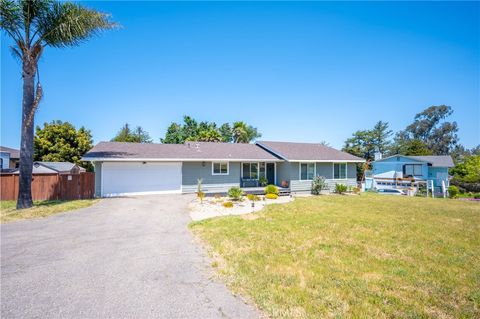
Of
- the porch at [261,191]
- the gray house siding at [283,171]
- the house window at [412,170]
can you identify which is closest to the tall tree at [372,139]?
the house window at [412,170]

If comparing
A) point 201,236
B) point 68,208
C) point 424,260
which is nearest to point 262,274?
point 201,236

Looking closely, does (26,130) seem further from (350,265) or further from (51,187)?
(350,265)

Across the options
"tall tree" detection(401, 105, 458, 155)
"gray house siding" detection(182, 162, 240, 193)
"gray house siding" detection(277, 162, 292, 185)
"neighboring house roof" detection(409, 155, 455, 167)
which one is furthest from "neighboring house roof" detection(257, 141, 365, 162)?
"tall tree" detection(401, 105, 458, 155)

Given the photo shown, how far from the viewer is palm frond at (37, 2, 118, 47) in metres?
11.1

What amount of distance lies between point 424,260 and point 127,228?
28.8ft

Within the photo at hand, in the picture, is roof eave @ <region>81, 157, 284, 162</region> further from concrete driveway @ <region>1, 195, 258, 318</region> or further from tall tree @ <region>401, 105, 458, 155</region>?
tall tree @ <region>401, 105, 458, 155</region>

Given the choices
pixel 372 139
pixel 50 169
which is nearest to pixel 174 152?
pixel 50 169

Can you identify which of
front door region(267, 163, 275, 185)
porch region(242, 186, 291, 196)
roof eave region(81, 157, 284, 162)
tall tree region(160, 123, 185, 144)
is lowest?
porch region(242, 186, 291, 196)

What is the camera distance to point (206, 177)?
17.5 meters

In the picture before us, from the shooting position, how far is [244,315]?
3277mm

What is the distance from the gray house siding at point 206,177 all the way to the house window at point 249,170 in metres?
1.05

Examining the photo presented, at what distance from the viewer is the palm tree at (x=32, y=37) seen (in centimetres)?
1087

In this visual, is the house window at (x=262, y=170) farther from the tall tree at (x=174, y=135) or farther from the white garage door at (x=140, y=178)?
the tall tree at (x=174, y=135)

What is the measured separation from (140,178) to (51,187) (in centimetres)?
485
